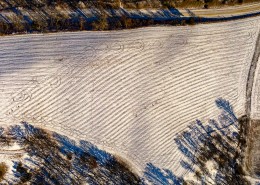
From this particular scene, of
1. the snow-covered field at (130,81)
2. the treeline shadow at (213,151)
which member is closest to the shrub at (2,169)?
the snow-covered field at (130,81)

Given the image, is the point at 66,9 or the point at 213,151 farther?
the point at 213,151

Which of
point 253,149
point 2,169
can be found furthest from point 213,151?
point 2,169

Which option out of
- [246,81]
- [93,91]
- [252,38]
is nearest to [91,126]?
[93,91]

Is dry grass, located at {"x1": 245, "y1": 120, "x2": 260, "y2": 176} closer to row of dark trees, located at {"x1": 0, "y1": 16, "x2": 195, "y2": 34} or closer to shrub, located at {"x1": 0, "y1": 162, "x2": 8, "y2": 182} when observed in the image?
row of dark trees, located at {"x1": 0, "y1": 16, "x2": 195, "y2": 34}

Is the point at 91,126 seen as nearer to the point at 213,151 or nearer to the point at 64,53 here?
the point at 64,53

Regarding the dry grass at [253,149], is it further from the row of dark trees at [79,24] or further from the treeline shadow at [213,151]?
the row of dark trees at [79,24]

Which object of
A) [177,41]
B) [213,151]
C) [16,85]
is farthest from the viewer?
[213,151]

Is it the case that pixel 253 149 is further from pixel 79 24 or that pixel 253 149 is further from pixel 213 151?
pixel 79 24

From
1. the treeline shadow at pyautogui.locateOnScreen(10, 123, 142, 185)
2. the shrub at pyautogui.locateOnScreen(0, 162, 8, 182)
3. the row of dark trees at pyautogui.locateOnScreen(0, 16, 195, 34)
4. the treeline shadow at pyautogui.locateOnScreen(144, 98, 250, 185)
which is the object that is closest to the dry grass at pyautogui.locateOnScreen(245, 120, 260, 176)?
the treeline shadow at pyautogui.locateOnScreen(144, 98, 250, 185)
